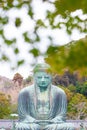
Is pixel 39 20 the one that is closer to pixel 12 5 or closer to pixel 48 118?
pixel 12 5

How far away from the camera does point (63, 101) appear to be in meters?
17.9

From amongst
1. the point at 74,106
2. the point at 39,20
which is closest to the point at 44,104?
the point at 39,20

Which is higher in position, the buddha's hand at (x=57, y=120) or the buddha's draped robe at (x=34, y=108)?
the buddha's draped robe at (x=34, y=108)

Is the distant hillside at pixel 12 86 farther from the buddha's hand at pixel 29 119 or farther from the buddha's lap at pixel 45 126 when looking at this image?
the buddha's lap at pixel 45 126

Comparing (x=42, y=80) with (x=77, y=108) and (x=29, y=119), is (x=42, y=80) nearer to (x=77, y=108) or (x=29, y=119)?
(x=29, y=119)

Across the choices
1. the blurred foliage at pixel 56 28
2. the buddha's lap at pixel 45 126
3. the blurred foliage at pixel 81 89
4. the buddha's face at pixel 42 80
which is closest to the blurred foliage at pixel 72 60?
the blurred foliage at pixel 56 28

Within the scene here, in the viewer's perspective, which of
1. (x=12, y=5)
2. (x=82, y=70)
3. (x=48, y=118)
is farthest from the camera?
(x=48, y=118)

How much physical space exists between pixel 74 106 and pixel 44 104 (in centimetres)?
2621

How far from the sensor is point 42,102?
17.8 m

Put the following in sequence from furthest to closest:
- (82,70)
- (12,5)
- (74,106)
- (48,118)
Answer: (74,106), (48,118), (12,5), (82,70)

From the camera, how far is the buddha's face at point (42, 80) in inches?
692

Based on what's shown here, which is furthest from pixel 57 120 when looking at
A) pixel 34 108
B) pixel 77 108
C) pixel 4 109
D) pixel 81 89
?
pixel 81 89

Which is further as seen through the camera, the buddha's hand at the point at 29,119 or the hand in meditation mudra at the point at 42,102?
the hand in meditation mudra at the point at 42,102

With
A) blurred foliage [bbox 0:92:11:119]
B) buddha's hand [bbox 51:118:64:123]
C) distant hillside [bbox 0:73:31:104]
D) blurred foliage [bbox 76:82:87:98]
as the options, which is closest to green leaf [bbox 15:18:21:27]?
buddha's hand [bbox 51:118:64:123]
